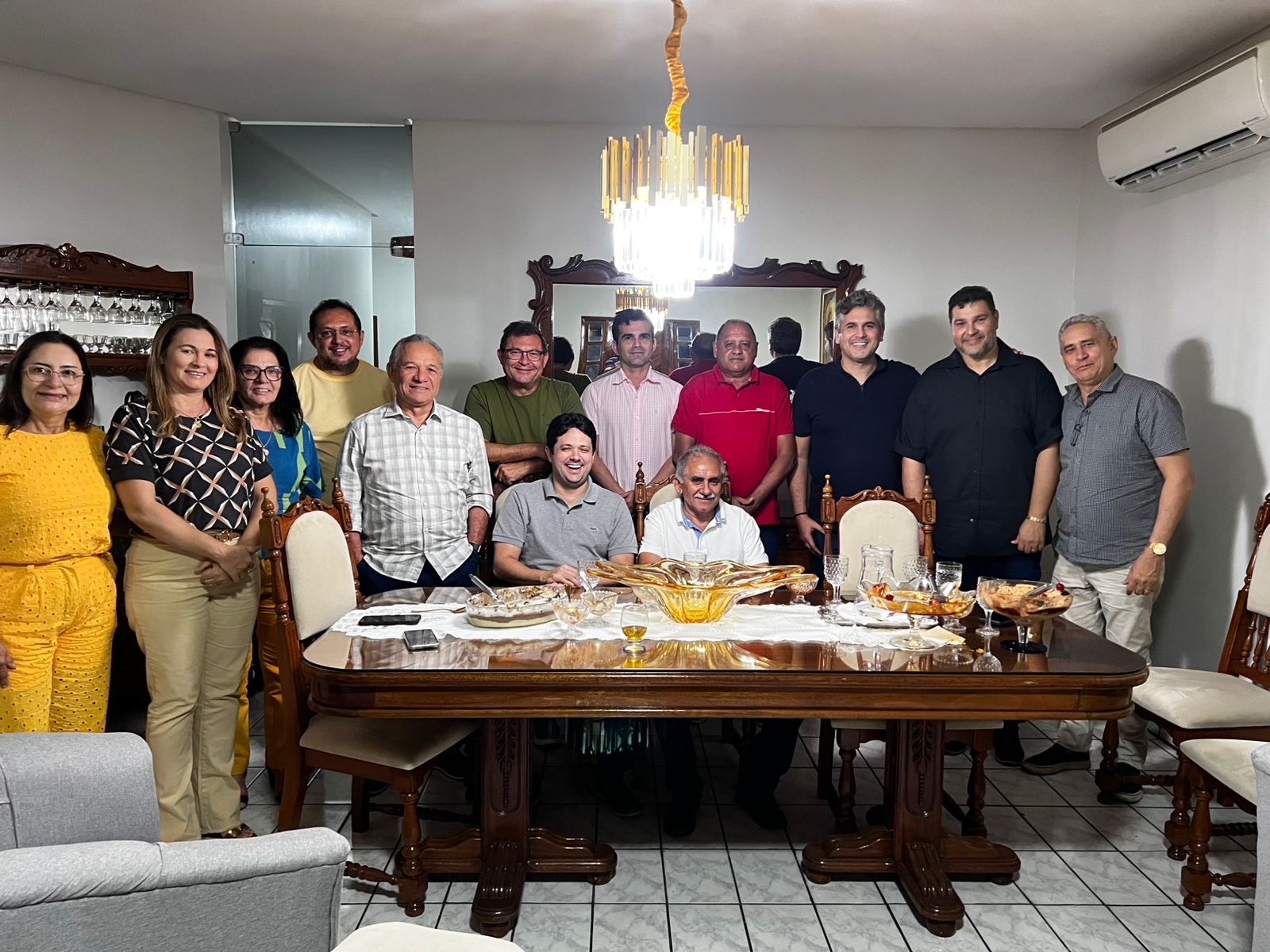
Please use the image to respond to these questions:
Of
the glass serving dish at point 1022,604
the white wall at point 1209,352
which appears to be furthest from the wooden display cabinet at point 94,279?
the white wall at point 1209,352

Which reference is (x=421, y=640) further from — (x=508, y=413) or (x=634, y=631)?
(x=508, y=413)

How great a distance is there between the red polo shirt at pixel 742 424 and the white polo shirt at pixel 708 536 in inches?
29.4

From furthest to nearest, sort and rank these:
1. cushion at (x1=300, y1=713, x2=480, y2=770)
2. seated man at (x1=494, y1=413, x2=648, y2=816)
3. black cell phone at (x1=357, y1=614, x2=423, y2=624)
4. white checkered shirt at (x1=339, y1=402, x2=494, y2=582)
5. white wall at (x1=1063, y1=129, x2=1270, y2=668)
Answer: white wall at (x1=1063, y1=129, x2=1270, y2=668)
white checkered shirt at (x1=339, y1=402, x2=494, y2=582)
seated man at (x1=494, y1=413, x2=648, y2=816)
black cell phone at (x1=357, y1=614, x2=423, y2=624)
cushion at (x1=300, y1=713, x2=480, y2=770)

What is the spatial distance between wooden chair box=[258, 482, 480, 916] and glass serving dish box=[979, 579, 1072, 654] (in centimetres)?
136

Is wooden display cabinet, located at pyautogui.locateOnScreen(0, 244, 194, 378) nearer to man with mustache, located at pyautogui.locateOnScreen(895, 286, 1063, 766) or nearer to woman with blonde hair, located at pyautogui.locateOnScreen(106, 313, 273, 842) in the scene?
woman with blonde hair, located at pyautogui.locateOnScreen(106, 313, 273, 842)

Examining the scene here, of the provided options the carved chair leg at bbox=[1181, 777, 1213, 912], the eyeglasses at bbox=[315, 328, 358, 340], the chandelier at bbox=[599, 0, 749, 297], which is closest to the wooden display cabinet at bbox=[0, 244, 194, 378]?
the eyeglasses at bbox=[315, 328, 358, 340]

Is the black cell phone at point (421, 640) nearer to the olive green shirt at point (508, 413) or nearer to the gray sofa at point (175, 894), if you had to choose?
the gray sofa at point (175, 894)

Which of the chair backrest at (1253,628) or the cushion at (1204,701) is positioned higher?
the chair backrest at (1253,628)

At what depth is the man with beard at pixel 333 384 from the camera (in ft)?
12.5

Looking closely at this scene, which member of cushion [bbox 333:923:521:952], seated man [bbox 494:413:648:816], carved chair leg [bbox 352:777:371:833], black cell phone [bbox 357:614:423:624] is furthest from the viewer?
seated man [bbox 494:413:648:816]

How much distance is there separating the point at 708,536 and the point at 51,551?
186cm

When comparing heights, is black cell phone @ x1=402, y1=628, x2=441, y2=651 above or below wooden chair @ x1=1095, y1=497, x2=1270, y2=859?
above

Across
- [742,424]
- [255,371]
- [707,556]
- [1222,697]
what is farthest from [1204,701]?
[255,371]

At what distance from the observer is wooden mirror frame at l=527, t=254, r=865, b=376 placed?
4.87 m
